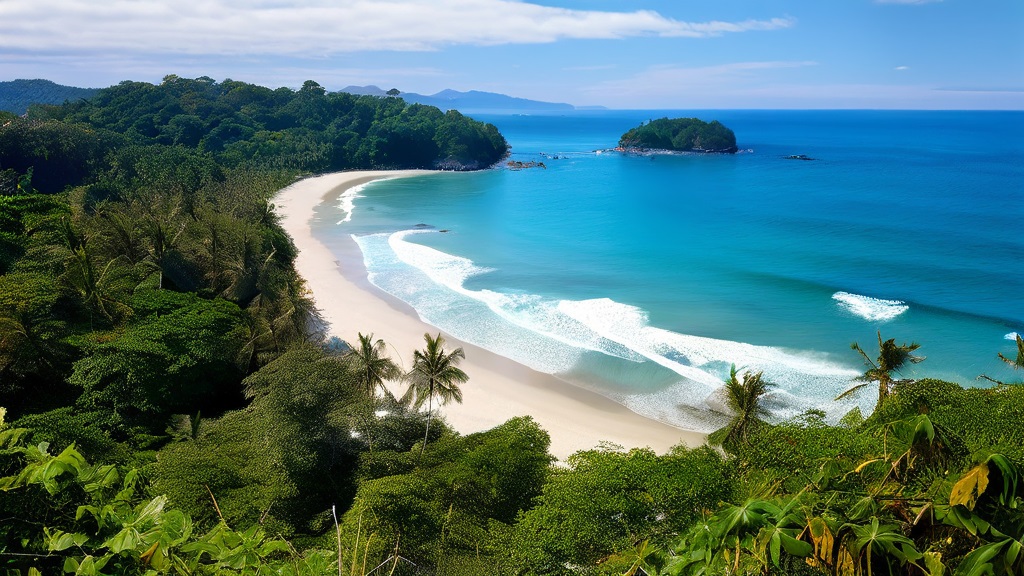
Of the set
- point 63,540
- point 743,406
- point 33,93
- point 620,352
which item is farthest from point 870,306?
point 33,93

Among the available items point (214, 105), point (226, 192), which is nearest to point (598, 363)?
point (226, 192)

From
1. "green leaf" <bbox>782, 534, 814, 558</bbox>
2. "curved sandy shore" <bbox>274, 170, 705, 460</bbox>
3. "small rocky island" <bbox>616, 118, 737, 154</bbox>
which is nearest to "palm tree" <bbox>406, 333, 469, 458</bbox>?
"curved sandy shore" <bbox>274, 170, 705, 460</bbox>

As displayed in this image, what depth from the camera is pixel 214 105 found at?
10150 centimetres

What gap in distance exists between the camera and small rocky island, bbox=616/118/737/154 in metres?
121

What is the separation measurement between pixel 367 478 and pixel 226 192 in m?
42.3

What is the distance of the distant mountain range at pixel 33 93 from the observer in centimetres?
16525

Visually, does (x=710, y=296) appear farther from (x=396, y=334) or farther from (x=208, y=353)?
(x=208, y=353)

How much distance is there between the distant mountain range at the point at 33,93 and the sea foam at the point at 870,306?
196519 millimetres

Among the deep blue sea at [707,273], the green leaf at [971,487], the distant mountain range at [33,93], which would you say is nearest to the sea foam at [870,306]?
the deep blue sea at [707,273]

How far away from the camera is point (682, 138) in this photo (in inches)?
4865

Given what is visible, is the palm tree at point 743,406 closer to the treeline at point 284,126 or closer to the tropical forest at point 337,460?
the tropical forest at point 337,460

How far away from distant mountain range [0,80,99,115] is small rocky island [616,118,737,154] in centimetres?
15270

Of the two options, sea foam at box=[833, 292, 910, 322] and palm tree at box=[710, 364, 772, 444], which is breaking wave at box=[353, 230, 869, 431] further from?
sea foam at box=[833, 292, 910, 322]

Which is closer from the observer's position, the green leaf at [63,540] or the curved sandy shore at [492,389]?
the green leaf at [63,540]
